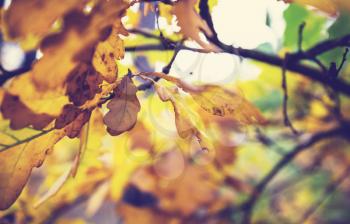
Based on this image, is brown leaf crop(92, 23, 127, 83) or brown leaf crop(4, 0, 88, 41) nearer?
brown leaf crop(4, 0, 88, 41)

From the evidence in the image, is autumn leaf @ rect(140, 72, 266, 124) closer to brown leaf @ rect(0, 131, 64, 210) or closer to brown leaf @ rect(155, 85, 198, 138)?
brown leaf @ rect(155, 85, 198, 138)

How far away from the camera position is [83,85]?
40 cm

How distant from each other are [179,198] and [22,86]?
0.96 m

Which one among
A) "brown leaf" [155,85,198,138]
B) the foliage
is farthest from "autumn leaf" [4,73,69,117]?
"brown leaf" [155,85,198,138]

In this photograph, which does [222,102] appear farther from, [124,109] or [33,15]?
[33,15]

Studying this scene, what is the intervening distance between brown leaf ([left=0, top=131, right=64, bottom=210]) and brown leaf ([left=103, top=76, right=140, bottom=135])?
0.07 m

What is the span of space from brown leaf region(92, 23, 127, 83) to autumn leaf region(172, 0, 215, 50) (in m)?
0.08

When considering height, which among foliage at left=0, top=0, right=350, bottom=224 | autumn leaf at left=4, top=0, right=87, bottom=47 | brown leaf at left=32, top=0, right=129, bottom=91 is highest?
autumn leaf at left=4, top=0, right=87, bottom=47

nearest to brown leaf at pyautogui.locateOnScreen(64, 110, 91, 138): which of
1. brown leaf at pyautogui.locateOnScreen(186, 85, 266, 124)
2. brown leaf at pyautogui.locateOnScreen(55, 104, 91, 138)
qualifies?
brown leaf at pyautogui.locateOnScreen(55, 104, 91, 138)

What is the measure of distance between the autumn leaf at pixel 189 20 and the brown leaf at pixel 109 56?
8cm

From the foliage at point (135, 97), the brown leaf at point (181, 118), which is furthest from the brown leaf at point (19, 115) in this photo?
the brown leaf at point (181, 118)

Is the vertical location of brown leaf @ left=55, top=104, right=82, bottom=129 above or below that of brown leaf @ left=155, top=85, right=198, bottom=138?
above

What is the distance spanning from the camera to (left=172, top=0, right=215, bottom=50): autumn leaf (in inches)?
17.8

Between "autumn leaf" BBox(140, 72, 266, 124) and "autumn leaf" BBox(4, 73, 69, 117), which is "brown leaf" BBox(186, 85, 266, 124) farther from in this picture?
"autumn leaf" BBox(4, 73, 69, 117)
